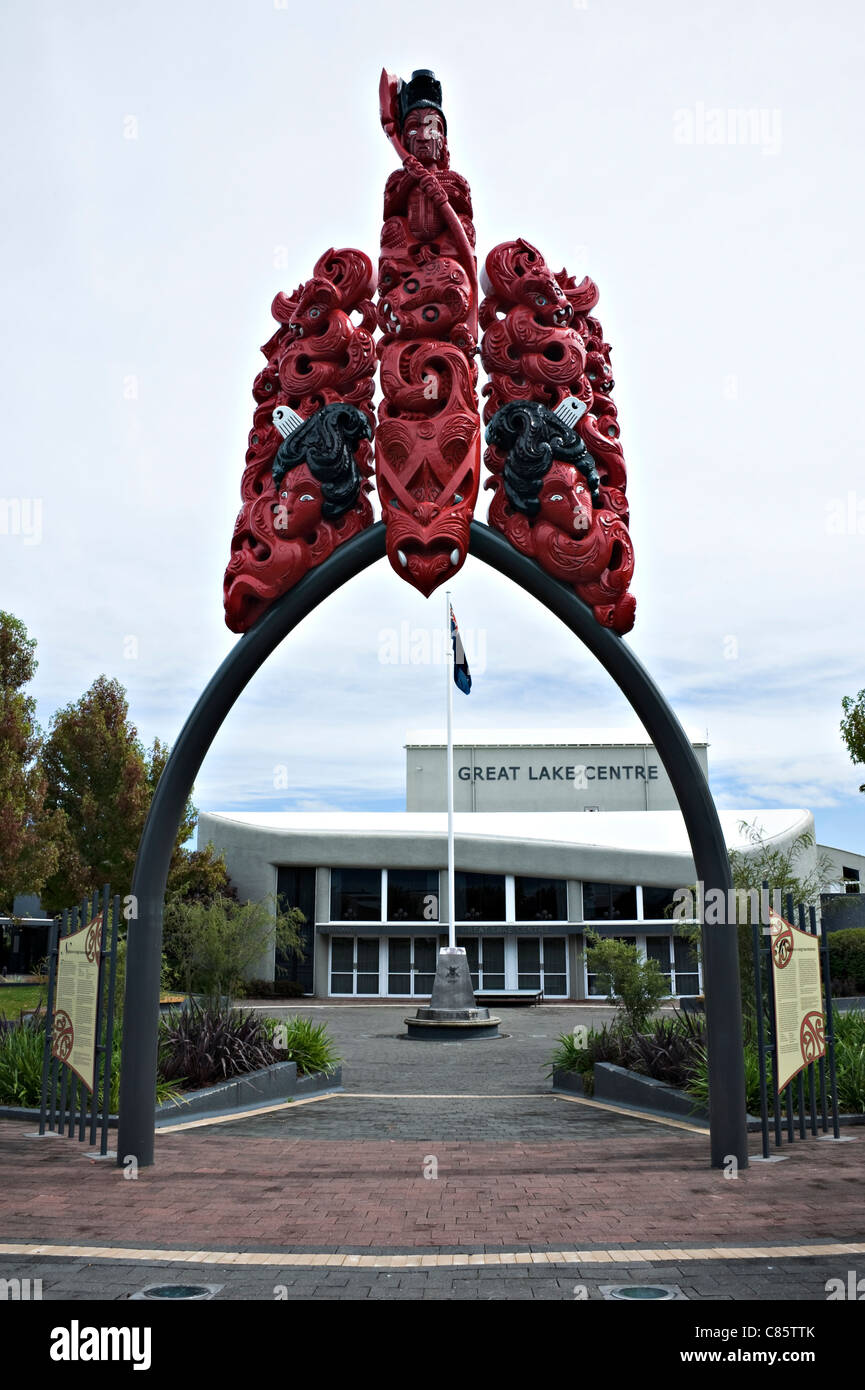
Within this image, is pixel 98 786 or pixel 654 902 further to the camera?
pixel 654 902

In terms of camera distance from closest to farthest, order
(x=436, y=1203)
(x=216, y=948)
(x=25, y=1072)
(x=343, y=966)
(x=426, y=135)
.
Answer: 1. (x=436, y=1203)
2. (x=426, y=135)
3. (x=25, y=1072)
4. (x=216, y=948)
5. (x=343, y=966)

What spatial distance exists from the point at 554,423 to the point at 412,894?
29521 mm

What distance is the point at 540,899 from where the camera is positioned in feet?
119

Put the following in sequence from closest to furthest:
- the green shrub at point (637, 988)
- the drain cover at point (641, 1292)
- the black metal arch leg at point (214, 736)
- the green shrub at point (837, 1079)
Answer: the drain cover at point (641, 1292)
the black metal arch leg at point (214, 736)
the green shrub at point (837, 1079)
the green shrub at point (637, 988)

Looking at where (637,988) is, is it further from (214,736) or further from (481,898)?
(481,898)

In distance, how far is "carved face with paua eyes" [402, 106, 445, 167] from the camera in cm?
951

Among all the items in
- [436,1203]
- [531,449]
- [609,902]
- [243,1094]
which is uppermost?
[531,449]

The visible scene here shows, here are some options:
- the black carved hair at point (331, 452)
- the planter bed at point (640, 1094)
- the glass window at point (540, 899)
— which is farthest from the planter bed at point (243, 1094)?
the glass window at point (540, 899)

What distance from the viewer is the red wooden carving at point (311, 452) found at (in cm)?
920

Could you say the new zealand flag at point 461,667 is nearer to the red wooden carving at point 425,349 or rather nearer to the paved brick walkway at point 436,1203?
the paved brick walkway at point 436,1203

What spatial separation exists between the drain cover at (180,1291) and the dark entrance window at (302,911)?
31.1 metres

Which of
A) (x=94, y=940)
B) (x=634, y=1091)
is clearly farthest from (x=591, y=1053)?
(x=94, y=940)

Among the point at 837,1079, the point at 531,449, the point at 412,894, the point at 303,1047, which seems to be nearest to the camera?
the point at 531,449
